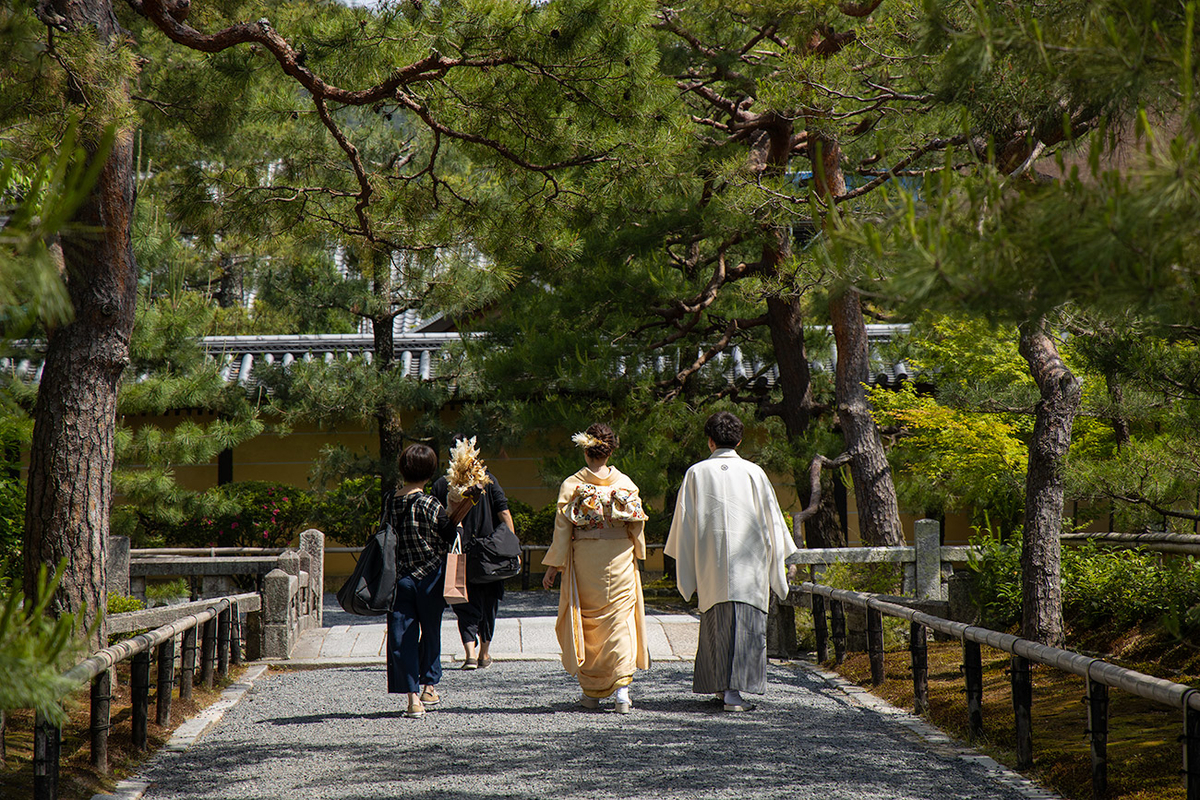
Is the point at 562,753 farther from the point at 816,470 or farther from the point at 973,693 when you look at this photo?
the point at 816,470

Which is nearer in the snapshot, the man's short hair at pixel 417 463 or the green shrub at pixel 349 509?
the man's short hair at pixel 417 463

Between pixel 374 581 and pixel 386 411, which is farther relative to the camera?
pixel 386 411

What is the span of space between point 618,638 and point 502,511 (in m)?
1.61

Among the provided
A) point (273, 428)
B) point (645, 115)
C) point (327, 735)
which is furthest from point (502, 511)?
point (273, 428)

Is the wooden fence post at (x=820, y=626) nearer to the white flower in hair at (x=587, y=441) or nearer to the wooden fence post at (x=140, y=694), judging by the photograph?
the white flower in hair at (x=587, y=441)

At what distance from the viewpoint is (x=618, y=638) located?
5457 mm

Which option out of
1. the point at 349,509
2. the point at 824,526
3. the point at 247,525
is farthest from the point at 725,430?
Result: the point at 247,525

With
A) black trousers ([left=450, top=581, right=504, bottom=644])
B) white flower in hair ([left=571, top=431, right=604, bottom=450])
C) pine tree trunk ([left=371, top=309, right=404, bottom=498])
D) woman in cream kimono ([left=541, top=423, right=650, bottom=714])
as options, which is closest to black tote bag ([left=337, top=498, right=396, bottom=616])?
woman in cream kimono ([left=541, top=423, right=650, bottom=714])

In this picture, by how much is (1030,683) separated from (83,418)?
4648 millimetres

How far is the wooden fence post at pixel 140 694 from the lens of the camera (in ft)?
14.7

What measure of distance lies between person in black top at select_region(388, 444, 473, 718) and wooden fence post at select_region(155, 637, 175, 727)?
1.07 meters

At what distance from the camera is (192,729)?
5078mm

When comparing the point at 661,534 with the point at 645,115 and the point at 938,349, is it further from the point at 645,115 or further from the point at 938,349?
the point at 645,115

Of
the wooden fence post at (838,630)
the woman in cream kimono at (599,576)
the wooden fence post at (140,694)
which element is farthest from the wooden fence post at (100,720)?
the wooden fence post at (838,630)
